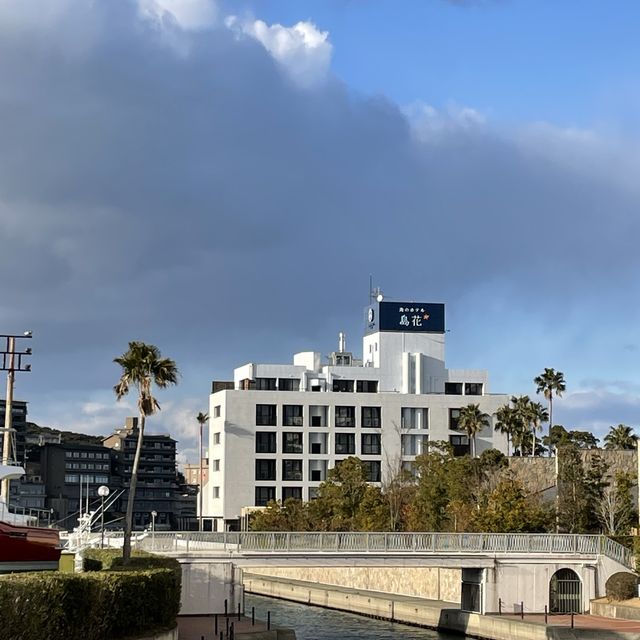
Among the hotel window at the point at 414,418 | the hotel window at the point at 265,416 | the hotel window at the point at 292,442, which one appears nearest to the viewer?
the hotel window at the point at 292,442

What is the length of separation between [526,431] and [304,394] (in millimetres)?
26043

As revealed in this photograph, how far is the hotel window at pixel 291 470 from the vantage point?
14188 centimetres

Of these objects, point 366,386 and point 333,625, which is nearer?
point 333,625

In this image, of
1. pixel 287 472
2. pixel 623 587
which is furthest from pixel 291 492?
pixel 623 587

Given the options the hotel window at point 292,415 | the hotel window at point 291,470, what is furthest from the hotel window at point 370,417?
the hotel window at point 291,470

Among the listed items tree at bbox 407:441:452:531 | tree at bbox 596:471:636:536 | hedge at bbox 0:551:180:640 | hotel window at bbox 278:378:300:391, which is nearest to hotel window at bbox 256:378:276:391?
hotel window at bbox 278:378:300:391

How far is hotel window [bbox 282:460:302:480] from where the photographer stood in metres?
142

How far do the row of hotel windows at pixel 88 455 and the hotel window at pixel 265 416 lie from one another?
202 ft

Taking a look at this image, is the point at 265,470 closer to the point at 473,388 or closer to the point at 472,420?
the point at 472,420

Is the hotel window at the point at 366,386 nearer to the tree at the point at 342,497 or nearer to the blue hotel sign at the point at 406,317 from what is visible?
the blue hotel sign at the point at 406,317

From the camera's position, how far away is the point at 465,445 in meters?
148

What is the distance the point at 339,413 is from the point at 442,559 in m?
72.5

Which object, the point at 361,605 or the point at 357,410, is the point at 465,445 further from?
the point at 361,605

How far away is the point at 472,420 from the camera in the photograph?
460ft
